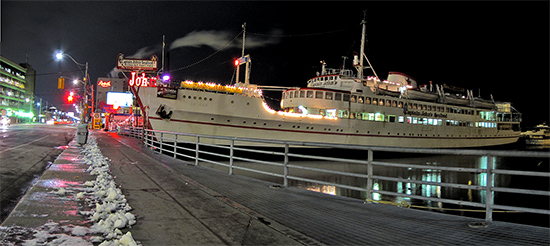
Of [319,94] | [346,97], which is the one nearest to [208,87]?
[319,94]

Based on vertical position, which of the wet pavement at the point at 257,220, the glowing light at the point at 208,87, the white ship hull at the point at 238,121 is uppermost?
the glowing light at the point at 208,87

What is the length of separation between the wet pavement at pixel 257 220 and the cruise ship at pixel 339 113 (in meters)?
19.0

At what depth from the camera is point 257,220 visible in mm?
4207

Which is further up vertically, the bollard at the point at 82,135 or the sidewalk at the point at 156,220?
the bollard at the point at 82,135

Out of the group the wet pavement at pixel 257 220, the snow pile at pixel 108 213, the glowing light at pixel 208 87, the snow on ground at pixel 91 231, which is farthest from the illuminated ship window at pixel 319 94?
the snow on ground at pixel 91 231

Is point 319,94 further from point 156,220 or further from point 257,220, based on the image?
point 156,220

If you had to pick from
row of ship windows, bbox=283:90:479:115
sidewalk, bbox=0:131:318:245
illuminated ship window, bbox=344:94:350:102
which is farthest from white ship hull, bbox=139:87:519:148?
sidewalk, bbox=0:131:318:245

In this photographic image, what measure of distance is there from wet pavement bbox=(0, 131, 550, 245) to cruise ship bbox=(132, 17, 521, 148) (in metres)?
19.0

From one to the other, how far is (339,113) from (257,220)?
27.6 m

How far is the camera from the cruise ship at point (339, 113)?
81.9ft

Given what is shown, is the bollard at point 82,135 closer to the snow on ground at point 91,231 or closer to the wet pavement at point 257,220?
the wet pavement at point 257,220

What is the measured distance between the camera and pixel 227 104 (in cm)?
2523

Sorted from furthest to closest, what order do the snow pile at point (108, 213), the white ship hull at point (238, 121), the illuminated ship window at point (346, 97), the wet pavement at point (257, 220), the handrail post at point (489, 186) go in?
1. the illuminated ship window at point (346, 97)
2. the white ship hull at point (238, 121)
3. the handrail post at point (489, 186)
4. the wet pavement at point (257, 220)
5. the snow pile at point (108, 213)

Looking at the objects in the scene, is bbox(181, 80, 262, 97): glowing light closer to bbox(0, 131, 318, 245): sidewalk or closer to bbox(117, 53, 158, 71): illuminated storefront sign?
bbox(117, 53, 158, 71): illuminated storefront sign
